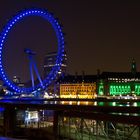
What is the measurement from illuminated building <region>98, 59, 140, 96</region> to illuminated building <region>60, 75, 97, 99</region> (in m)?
3.23

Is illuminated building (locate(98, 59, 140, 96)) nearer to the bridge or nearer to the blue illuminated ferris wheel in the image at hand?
the blue illuminated ferris wheel

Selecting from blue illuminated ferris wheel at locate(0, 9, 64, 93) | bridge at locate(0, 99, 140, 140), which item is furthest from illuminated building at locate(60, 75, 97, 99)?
bridge at locate(0, 99, 140, 140)

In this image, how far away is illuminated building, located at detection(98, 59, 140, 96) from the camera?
127 m

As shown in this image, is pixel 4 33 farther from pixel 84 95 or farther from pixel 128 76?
pixel 128 76

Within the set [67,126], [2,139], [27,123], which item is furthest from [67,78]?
[2,139]

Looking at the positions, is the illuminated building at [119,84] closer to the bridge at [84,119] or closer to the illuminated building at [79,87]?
the illuminated building at [79,87]

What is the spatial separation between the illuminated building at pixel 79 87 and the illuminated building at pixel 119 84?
323 cm

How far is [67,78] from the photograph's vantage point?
142 m

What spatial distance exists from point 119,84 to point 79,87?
49.1 feet

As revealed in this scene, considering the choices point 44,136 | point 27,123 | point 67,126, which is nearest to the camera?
point 67,126

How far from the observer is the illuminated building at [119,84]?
127200 millimetres

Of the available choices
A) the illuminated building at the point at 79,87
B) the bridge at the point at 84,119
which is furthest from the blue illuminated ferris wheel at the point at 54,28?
the illuminated building at the point at 79,87

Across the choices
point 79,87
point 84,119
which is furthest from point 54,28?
point 79,87

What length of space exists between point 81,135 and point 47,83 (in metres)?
35.0
